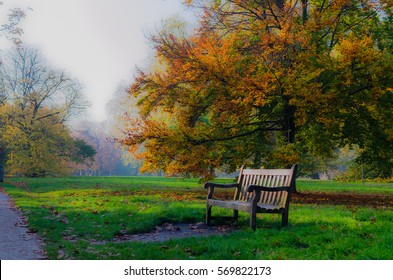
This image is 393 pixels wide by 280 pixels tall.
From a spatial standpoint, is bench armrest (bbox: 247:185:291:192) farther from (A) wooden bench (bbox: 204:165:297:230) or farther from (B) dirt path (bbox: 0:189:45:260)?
(B) dirt path (bbox: 0:189:45:260)

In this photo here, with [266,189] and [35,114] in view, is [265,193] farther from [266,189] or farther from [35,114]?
[35,114]

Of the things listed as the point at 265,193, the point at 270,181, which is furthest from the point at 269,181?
the point at 265,193

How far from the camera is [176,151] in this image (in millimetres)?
14633

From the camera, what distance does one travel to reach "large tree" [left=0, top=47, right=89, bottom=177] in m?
35.4

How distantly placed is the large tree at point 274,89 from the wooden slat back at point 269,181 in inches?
156

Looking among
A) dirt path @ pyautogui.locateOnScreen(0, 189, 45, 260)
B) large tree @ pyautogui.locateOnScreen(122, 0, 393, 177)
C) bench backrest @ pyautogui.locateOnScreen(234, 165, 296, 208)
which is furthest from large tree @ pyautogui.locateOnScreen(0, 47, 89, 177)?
bench backrest @ pyautogui.locateOnScreen(234, 165, 296, 208)

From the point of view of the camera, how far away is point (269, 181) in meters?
8.29

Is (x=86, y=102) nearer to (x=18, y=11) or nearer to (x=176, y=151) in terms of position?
(x=18, y=11)

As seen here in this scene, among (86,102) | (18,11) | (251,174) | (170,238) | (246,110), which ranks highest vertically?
(18,11)

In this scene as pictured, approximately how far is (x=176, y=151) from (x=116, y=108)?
3588cm

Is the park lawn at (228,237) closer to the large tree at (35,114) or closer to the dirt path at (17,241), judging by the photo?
the dirt path at (17,241)

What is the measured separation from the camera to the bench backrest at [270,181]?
7.71 m

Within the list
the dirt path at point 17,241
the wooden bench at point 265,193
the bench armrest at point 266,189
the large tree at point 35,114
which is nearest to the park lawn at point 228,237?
the dirt path at point 17,241

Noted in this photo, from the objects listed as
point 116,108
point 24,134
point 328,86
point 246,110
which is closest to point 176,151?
point 246,110
